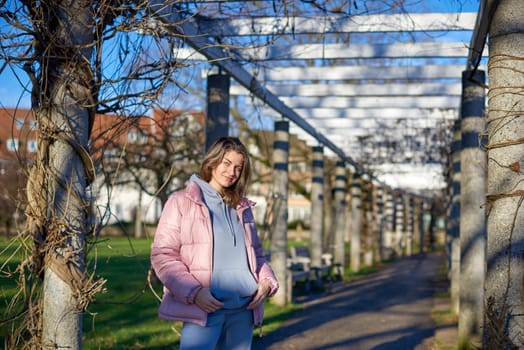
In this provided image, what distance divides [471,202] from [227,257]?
6031 millimetres

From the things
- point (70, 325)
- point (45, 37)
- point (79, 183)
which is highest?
point (45, 37)

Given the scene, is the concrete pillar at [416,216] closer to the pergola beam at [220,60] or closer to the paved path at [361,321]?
the paved path at [361,321]

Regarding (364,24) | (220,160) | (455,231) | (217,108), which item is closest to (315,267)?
(455,231)

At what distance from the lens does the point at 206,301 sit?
3.24 meters

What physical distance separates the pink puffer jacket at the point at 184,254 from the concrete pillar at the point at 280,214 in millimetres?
8153

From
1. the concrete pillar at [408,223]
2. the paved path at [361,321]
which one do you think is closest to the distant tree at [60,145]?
the paved path at [361,321]

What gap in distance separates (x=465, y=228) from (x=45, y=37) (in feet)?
21.2

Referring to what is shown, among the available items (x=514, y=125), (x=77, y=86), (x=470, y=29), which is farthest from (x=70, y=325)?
(x=470, y=29)

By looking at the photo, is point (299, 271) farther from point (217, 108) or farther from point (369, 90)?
point (217, 108)

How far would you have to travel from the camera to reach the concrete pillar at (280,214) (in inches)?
469

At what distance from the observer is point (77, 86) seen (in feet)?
12.7

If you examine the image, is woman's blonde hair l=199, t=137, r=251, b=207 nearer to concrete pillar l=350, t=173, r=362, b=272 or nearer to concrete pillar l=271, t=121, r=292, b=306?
concrete pillar l=271, t=121, r=292, b=306

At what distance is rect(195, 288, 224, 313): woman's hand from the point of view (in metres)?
3.24

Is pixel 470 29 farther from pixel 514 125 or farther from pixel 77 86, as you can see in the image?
pixel 77 86
